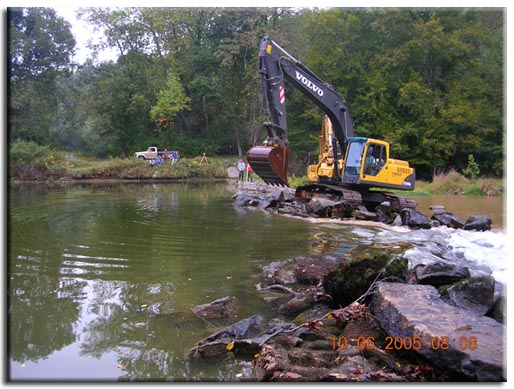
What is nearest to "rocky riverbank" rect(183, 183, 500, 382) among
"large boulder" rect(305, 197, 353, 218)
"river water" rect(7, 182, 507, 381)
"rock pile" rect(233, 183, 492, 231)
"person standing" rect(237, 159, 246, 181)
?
"river water" rect(7, 182, 507, 381)

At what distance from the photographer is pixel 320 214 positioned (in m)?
12.2

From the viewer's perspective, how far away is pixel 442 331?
3.35 metres

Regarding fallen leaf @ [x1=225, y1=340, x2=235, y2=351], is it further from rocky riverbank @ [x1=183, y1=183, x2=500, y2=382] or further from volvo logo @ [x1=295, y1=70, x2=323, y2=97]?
volvo logo @ [x1=295, y1=70, x2=323, y2=97]

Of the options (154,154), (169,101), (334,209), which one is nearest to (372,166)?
(334,209)

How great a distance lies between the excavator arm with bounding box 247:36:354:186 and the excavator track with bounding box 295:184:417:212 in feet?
3.72

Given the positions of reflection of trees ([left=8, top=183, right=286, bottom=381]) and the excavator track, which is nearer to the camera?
reflection of trees ([left=8, top=183, right=286, bottom=381])

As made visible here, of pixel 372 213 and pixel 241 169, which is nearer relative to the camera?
pixel 372 213

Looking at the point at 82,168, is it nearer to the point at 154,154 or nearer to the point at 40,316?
the point at 154,154

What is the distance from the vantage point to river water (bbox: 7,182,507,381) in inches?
144

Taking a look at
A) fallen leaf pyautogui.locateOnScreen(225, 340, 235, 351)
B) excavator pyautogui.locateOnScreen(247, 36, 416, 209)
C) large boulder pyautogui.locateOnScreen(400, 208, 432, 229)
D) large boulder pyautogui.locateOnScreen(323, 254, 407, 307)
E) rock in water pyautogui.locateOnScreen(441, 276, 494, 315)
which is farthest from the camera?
excavator pyautogui.locateOnScreen(247, 36, 416, 209)

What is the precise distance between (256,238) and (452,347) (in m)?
5.92

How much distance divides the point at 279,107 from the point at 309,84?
71.6 inches

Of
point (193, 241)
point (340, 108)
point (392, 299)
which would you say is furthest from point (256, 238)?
point (340, 108)

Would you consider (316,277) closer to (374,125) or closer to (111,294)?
(111,294)
